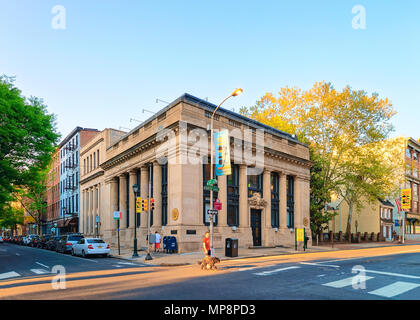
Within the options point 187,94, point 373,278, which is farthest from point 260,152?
point 373,278

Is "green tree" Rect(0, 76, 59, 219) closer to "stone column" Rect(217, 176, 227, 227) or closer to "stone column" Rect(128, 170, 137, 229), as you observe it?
"stone column" Rect(128, 170, 137, 229)

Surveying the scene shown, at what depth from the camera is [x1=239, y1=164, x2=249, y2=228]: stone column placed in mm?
31500

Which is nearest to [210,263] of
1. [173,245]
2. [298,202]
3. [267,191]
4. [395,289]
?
[395,289]

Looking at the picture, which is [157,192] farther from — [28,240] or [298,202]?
[28,240]

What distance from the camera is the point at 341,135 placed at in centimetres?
4206

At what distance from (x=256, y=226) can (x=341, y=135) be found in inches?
639

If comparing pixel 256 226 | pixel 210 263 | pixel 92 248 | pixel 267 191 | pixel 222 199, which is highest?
pixel 267 191

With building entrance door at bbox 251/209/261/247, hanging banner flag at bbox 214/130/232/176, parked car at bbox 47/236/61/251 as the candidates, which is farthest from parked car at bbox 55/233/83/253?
hanging banner flag at bbox 214/130/232/176

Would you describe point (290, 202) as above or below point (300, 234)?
above

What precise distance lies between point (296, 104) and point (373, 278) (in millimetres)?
33224

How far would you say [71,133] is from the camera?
65125 millimetres

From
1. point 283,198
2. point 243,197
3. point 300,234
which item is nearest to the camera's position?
point 300,234

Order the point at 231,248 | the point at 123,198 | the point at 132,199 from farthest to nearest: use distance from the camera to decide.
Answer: the point at 123,198
the point at 132,199
the point at 231,248
